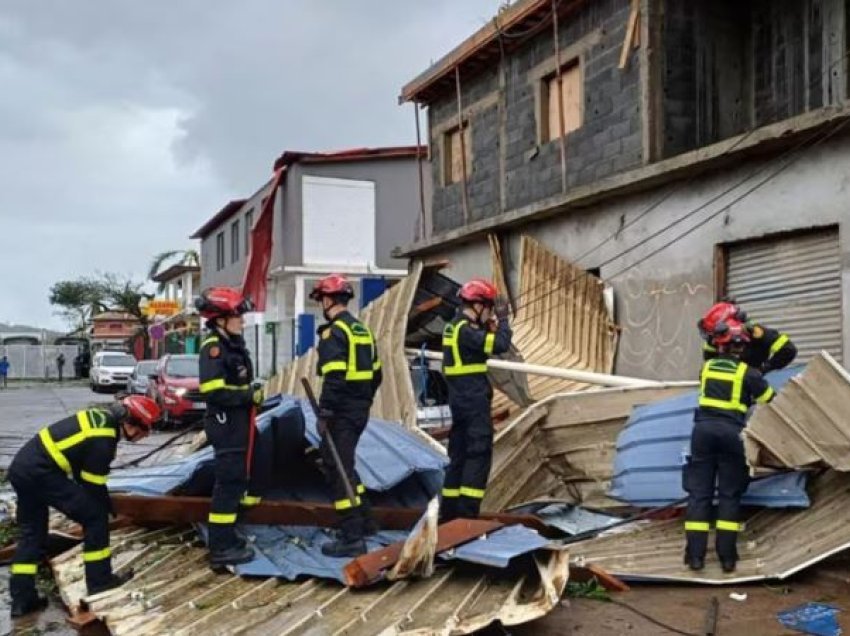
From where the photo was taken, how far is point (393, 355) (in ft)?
29.5

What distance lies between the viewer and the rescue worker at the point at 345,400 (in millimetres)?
5629

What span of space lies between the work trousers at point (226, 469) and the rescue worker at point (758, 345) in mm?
3318

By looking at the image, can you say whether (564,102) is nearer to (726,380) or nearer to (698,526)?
(726,380)

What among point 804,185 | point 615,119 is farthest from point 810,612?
point 615,119

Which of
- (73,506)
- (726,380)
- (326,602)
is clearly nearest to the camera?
(326,602)

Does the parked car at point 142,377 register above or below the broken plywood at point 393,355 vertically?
below

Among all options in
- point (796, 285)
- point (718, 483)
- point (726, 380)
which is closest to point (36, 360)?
point (796, 285)

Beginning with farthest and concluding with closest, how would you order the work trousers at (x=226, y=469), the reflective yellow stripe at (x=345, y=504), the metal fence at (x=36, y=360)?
the metal fence at (x=36, y=360), the reflective yellow stripe at (x=345, y=504), the work trousers at (x=226, y=469)

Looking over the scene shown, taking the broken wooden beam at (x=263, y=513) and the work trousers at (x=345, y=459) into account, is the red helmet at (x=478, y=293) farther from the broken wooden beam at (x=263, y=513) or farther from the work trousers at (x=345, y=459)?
the broken wooden beam at (x=263, y=513)

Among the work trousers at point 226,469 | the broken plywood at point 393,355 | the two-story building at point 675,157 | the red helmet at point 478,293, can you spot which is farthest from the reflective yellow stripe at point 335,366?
the two-story building at point 675,157

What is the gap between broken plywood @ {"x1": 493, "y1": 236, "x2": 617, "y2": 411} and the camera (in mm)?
11211

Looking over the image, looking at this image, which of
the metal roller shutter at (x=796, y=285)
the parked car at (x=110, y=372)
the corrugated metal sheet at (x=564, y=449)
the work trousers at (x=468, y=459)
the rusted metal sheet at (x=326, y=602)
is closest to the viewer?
the rusted metal sheet at (x=326, y=602)

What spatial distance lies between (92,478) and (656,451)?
3.89 meters

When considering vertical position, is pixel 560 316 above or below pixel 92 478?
above
